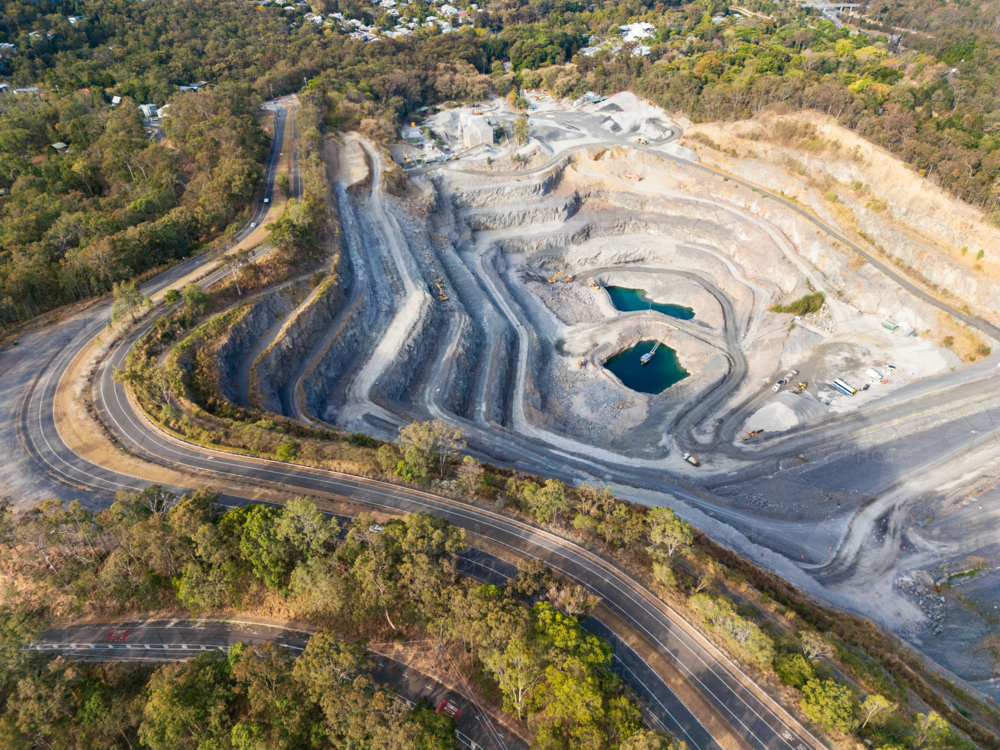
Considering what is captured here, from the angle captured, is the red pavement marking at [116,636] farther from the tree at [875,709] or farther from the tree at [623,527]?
the tree at [875,709]

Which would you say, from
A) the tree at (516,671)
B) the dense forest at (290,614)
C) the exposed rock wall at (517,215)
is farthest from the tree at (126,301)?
the exposed rock wall at (517,215)

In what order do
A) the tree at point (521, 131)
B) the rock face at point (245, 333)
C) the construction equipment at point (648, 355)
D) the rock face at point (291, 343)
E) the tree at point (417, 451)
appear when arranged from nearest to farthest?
1. the tree at point (417, 451)
2. the rock face at point (245, 333)
3. the rock face at point (291, 343)
4. the construction equipment at point (648, 355)
5. the tree at point (521, 131)

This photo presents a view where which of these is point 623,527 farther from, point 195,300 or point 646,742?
point 195,300

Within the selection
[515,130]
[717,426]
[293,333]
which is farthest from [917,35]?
[293,333]

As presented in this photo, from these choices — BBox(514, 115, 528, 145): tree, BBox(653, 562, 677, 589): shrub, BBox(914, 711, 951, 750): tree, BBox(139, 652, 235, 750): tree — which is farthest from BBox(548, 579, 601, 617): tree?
BBox(514, 115, 528, 145): tree

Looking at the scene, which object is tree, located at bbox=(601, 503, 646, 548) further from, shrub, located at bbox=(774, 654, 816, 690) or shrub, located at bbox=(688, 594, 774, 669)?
shrub, located at bbox=(774, 654, 816, 690)

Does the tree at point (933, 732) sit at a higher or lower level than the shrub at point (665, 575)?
higher
